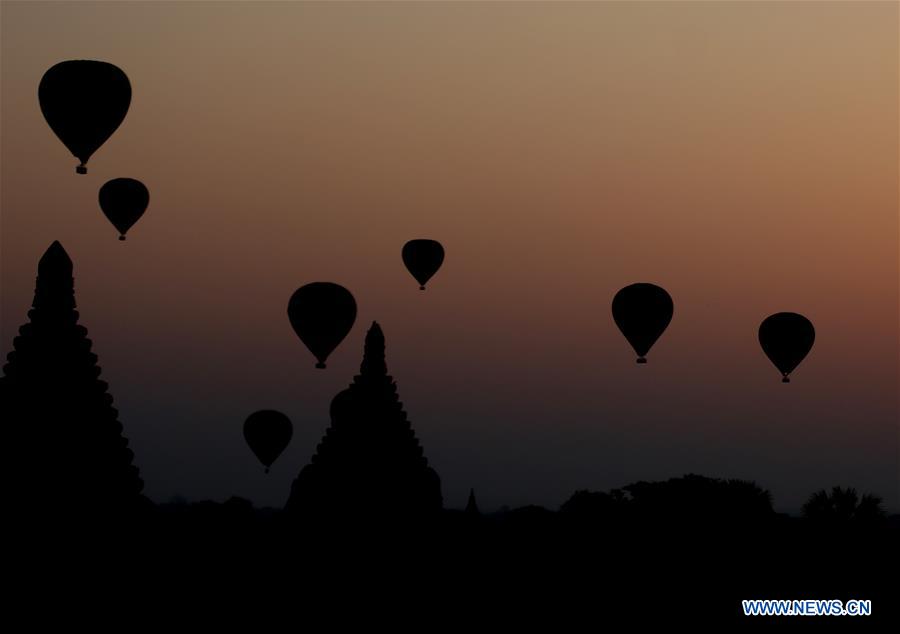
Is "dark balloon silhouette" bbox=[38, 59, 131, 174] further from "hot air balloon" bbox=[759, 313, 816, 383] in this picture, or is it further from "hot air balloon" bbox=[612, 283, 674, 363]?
"hot air balloon" bbox=[759, 313, 816, 383]

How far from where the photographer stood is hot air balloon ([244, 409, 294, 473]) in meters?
75.1

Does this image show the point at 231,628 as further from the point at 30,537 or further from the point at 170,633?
the point at 30,537

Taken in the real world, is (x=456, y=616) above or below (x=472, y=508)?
below

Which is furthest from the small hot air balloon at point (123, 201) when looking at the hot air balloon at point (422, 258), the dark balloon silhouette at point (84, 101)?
the hot air balloon at point (422, 258)

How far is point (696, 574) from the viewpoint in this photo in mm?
60812

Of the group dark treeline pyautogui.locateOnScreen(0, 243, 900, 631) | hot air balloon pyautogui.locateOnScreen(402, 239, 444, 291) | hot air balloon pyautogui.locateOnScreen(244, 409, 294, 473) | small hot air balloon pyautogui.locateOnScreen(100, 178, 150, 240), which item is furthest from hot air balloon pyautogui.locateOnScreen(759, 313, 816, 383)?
small hot air balloon pyautogui.locateOnScreen(100, 178, 150, 240)

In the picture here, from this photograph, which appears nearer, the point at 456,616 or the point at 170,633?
the point at 170,633

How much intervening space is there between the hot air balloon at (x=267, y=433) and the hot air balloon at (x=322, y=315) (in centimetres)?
995

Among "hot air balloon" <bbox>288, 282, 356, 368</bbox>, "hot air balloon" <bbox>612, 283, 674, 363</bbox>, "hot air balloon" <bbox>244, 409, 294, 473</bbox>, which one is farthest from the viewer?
"hot air balloon" <bbox>244, 409, 294, 473</bbox>

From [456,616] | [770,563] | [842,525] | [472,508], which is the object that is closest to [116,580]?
[456,616]

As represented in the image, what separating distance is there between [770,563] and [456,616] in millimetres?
12072

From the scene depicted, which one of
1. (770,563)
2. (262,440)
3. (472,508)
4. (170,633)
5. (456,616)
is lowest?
(170,633)

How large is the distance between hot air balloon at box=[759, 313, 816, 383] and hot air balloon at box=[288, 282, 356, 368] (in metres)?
16.7

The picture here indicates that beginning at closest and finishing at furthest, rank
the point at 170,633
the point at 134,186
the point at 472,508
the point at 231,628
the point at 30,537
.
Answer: the point at 30,537 → the point at 170,633 → the point at 231,628 → the point at 134,186 → the point at 472,508
